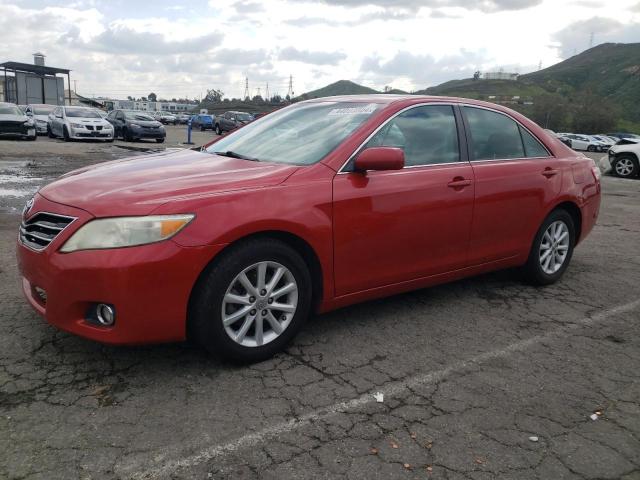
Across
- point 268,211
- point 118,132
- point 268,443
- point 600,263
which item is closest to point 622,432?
point 268,443

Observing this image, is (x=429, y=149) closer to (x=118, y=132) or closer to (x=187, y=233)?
(x=187, y=233)

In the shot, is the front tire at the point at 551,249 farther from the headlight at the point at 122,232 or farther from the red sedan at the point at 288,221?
the headlight at the point at 122,232

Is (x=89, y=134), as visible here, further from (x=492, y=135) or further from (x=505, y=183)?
(x=505, y=183)

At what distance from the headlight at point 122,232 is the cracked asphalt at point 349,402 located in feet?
2.53

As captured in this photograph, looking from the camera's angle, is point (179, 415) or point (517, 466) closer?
point (517, 466)

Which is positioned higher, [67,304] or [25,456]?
[67,304]

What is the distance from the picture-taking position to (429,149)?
4023 mm

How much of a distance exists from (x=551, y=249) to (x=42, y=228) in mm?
4094

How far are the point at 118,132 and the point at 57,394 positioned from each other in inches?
915

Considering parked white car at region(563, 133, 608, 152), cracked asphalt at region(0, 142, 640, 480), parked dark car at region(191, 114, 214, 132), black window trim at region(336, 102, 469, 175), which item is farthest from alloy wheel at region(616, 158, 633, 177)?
parked dark car at region(191, 114, 214, 132)

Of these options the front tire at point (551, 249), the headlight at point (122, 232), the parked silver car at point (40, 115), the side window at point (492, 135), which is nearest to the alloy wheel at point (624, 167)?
the front tire at point (551, 249)

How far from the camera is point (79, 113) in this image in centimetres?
2144

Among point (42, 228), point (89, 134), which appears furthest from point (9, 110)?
point (42, 228)

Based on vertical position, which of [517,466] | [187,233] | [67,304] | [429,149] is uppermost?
[429,149]
